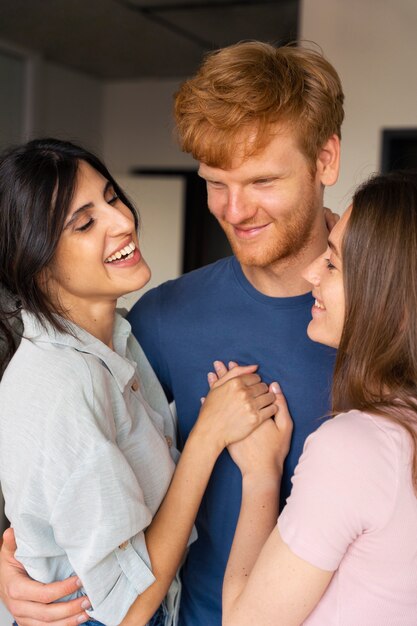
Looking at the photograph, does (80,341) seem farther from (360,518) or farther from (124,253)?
(360,518)

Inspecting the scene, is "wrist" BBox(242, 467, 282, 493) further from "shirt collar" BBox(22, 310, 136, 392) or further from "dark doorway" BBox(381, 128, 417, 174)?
"dark doorway" BBox(381, 128, 417, 174)

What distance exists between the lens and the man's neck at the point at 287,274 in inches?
67.1

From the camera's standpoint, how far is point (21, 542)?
1.43m

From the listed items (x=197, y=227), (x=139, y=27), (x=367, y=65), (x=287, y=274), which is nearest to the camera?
(x=287, y=274)

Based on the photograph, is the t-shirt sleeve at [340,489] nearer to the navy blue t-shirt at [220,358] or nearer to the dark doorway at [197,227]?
the navy blue t-shirt at [220,358]

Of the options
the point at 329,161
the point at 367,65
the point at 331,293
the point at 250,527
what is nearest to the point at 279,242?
the point at 329,161

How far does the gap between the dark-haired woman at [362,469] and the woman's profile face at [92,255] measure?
45 centimetres

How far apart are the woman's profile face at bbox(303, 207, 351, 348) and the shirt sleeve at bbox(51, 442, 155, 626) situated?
409 millimetres

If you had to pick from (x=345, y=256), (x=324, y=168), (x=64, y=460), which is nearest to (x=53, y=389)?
(x=64, y=460)

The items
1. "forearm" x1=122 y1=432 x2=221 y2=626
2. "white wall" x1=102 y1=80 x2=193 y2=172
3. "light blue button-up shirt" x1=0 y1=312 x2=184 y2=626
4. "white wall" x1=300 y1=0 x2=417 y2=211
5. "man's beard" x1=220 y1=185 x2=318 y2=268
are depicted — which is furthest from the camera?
"white wall" x1=102 y1=80 x2=193 y2=172

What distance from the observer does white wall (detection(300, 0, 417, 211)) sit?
12.9 ft

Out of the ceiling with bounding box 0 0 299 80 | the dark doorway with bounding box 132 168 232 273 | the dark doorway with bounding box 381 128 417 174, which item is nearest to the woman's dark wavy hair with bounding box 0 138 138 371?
the dark doorway with bounding box 381 128 417 174

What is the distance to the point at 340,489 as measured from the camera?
1.14 meters

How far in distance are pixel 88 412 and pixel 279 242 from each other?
0.55m
